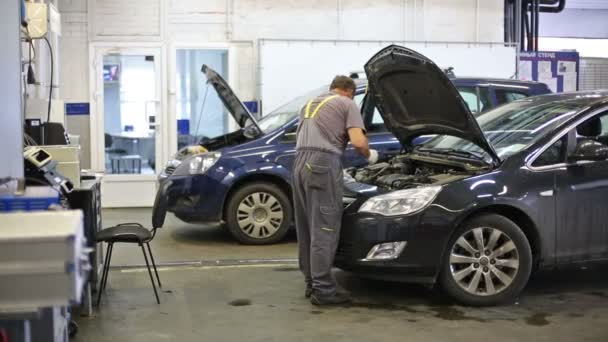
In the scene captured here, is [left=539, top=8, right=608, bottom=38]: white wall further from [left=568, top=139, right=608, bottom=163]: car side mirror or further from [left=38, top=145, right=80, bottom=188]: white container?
[left=38, top=145, right=80, bottom=188]: white container

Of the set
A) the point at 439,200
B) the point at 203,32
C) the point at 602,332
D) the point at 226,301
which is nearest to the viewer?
the point at 602,332

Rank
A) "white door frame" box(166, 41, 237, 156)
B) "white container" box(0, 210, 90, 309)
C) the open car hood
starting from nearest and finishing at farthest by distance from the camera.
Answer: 1. "white container" box(0, 210, 90, 309)
2. the open car hood
3. "white door frame" box(166, 41, 237, 156)

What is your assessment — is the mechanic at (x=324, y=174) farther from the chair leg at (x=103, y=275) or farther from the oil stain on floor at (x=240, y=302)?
the chair leg at (x=103, y=275)

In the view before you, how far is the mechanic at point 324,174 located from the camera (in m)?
5.10

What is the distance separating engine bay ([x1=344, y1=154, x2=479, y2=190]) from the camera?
17.1ft

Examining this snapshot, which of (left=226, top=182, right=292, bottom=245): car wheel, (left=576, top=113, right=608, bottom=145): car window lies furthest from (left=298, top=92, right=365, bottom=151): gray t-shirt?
(left=226, top=182, right=292, bottom=245): car wheel

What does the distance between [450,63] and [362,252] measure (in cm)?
646

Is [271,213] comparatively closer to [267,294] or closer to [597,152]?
[267,294]

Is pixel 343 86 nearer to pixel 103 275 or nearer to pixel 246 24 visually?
pixel 103 275

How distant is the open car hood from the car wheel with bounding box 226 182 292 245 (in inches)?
31.6

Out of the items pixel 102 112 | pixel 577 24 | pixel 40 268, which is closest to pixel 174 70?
pixel 102 112

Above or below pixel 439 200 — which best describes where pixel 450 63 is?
above

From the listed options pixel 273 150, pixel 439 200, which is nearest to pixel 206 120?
pixel 273 150

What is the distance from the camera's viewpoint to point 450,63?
1094cm
